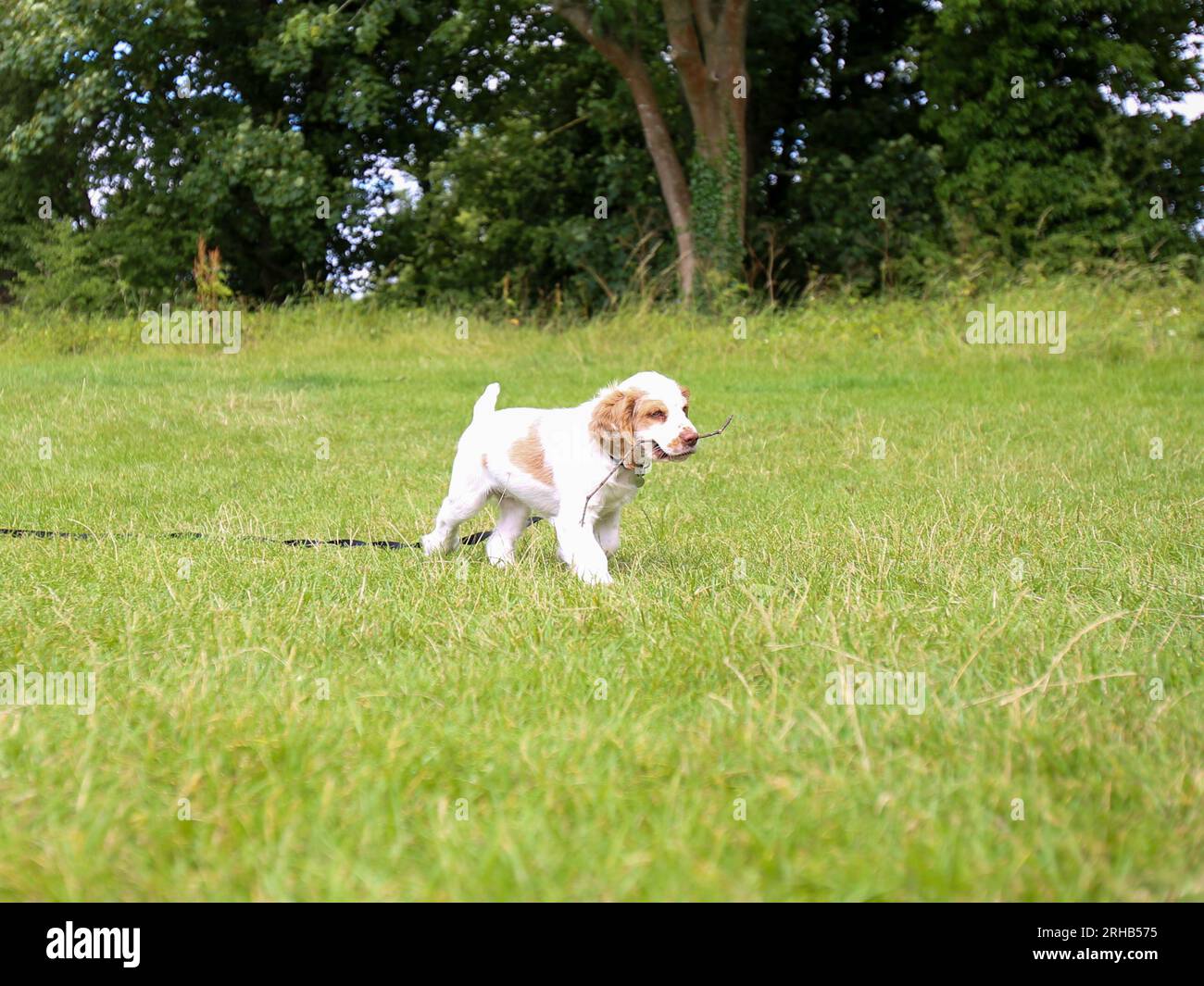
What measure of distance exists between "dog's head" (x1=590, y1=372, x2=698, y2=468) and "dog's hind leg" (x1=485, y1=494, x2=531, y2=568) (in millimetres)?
791

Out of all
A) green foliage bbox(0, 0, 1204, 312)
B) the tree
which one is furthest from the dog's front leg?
green foliage bbox(0, 0, 1204, 312)

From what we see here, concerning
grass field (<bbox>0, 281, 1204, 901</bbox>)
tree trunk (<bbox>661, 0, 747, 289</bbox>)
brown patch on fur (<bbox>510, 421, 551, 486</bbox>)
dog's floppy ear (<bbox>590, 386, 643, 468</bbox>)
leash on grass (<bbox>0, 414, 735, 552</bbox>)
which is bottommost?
grass field (<bbox>0, 281, 1204, 901</bbox>)

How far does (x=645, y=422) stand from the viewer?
516 centimetres

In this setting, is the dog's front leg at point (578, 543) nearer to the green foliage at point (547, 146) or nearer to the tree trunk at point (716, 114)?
the tree trunk at point (716, 114)

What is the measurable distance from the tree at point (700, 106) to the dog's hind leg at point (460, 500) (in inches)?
564

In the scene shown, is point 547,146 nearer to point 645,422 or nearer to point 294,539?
point 294,539

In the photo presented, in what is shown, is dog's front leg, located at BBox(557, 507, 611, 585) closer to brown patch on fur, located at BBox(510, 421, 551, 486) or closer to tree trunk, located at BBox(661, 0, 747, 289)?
brown patch on fur, located at BBox(510, 421, 551, 486)

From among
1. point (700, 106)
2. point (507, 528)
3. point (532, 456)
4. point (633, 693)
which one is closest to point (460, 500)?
point (507, 528)

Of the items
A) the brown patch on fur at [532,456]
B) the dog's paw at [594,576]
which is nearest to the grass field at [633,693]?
the dog's paw at [594,576]

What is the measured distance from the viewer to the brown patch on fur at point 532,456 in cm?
561

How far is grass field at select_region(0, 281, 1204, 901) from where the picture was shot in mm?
2529

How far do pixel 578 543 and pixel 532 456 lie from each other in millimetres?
494

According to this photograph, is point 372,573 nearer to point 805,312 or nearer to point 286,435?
point 286,435

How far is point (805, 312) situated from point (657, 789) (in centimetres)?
1524
